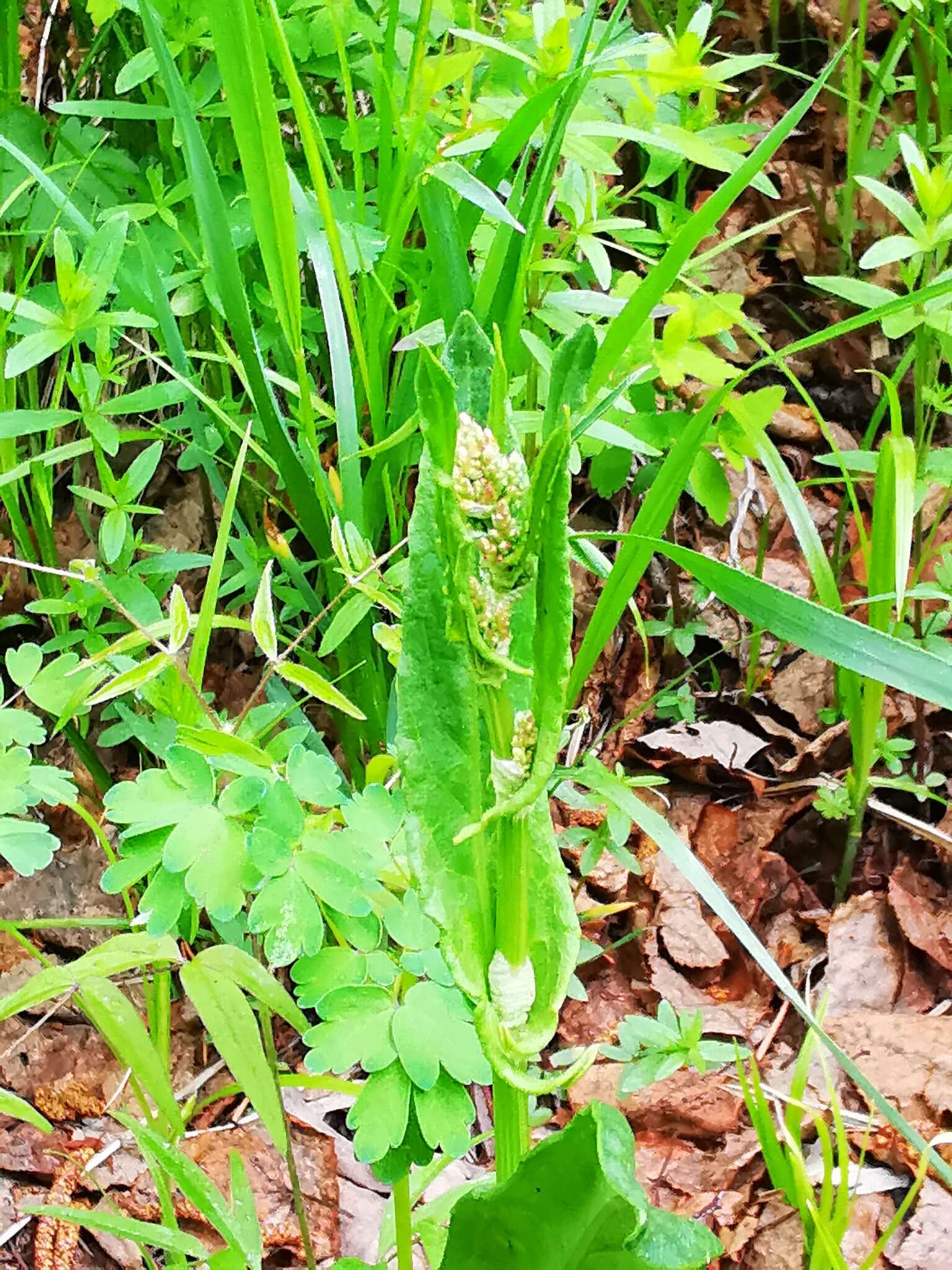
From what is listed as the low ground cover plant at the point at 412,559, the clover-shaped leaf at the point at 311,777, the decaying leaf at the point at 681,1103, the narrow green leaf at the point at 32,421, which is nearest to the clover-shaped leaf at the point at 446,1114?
the low ground cover plant at the point at 412,559

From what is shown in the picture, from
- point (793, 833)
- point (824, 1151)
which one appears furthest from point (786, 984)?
point (793, 833)

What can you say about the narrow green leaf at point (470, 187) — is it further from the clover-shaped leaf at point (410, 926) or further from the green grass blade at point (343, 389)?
the clover-shaped leaf at point (410, 926)

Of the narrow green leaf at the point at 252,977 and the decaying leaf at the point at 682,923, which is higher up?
the narrow green leaf at the point at 252,977

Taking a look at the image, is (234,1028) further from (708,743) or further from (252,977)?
(708,743)

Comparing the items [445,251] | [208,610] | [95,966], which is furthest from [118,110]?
[95,966]

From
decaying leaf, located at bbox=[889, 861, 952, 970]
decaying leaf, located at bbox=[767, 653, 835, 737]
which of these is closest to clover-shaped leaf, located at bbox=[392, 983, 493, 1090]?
decaying leaf, located at bbox=[889, 861, 952, 970]
